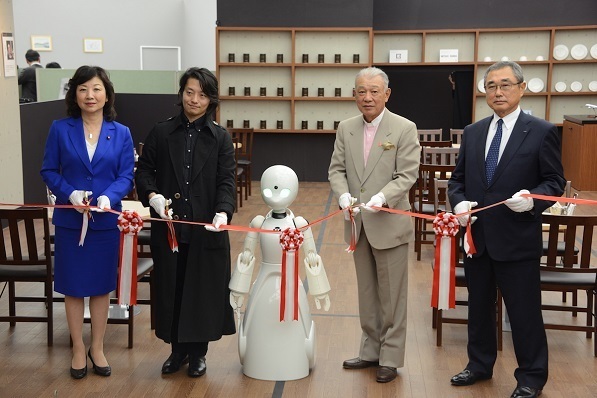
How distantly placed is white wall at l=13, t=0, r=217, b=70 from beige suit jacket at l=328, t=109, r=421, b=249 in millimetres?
14029

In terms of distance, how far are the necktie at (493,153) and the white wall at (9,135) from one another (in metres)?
5.76

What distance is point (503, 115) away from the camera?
393 centimetres

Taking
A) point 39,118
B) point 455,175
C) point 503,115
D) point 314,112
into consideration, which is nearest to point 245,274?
point 455,175

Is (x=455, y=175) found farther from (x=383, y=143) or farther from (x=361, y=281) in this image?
(x=361, y=281)

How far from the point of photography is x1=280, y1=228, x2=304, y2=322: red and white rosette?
13.5 feet

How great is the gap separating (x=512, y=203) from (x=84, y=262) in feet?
7.11

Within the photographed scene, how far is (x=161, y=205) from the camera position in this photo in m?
4.08

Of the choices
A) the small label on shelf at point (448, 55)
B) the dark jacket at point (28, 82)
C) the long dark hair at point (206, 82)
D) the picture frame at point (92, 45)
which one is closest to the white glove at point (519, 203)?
the long dark hair at point (206, 82)

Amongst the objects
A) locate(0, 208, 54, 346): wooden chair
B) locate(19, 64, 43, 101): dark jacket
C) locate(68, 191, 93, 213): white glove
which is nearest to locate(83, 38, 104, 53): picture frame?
locate(19, 64, 43, 101): dark jacket

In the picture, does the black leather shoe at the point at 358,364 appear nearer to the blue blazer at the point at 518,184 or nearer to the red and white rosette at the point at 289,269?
the red and white rosette at the point at 289,269

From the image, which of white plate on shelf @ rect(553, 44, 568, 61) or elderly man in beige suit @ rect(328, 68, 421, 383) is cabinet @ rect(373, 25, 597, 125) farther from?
elderly man in beige suit @ rect(328, 68, 421, 383)

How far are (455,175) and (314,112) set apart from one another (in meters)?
8.54

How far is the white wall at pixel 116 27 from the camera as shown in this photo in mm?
17891

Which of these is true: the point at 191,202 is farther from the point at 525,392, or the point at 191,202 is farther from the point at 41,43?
the point at 41,43
